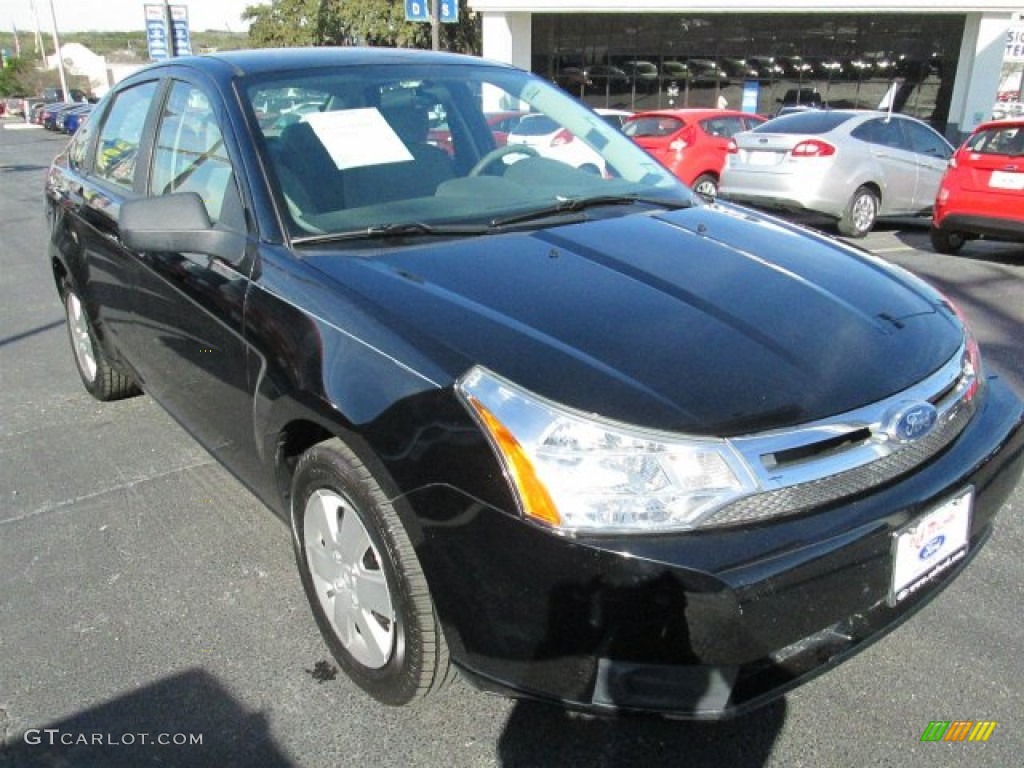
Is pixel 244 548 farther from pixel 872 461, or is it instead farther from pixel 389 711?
pixel 872 461

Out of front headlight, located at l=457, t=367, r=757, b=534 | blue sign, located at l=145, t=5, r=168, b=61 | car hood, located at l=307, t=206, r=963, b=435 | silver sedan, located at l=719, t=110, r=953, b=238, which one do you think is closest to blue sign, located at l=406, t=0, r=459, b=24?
silver sedan, located at l=719, t=110, r=953, b=238

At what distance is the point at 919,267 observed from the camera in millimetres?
8047

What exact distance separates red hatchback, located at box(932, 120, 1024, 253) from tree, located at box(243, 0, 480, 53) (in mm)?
29320

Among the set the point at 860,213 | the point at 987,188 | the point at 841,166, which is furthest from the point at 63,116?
the point at 987,188

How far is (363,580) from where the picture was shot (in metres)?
2.25

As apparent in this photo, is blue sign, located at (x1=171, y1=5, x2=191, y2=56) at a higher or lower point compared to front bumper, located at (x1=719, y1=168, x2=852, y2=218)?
higher

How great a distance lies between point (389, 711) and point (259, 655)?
50cm

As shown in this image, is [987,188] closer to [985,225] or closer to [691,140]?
[985,225]

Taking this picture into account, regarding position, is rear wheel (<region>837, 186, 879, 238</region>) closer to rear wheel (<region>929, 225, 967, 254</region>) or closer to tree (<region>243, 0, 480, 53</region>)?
rear wheel (<region>929, 225, 967, 254</region>)

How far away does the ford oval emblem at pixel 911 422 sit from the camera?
6.50ft

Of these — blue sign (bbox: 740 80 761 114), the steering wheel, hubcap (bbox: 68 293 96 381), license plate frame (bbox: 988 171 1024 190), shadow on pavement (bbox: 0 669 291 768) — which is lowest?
blue sign (bbox: 740 80 761 114)

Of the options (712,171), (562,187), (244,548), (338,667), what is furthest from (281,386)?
(712,171)

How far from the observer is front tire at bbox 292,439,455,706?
204cm

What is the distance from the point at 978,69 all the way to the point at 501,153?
2512cm
